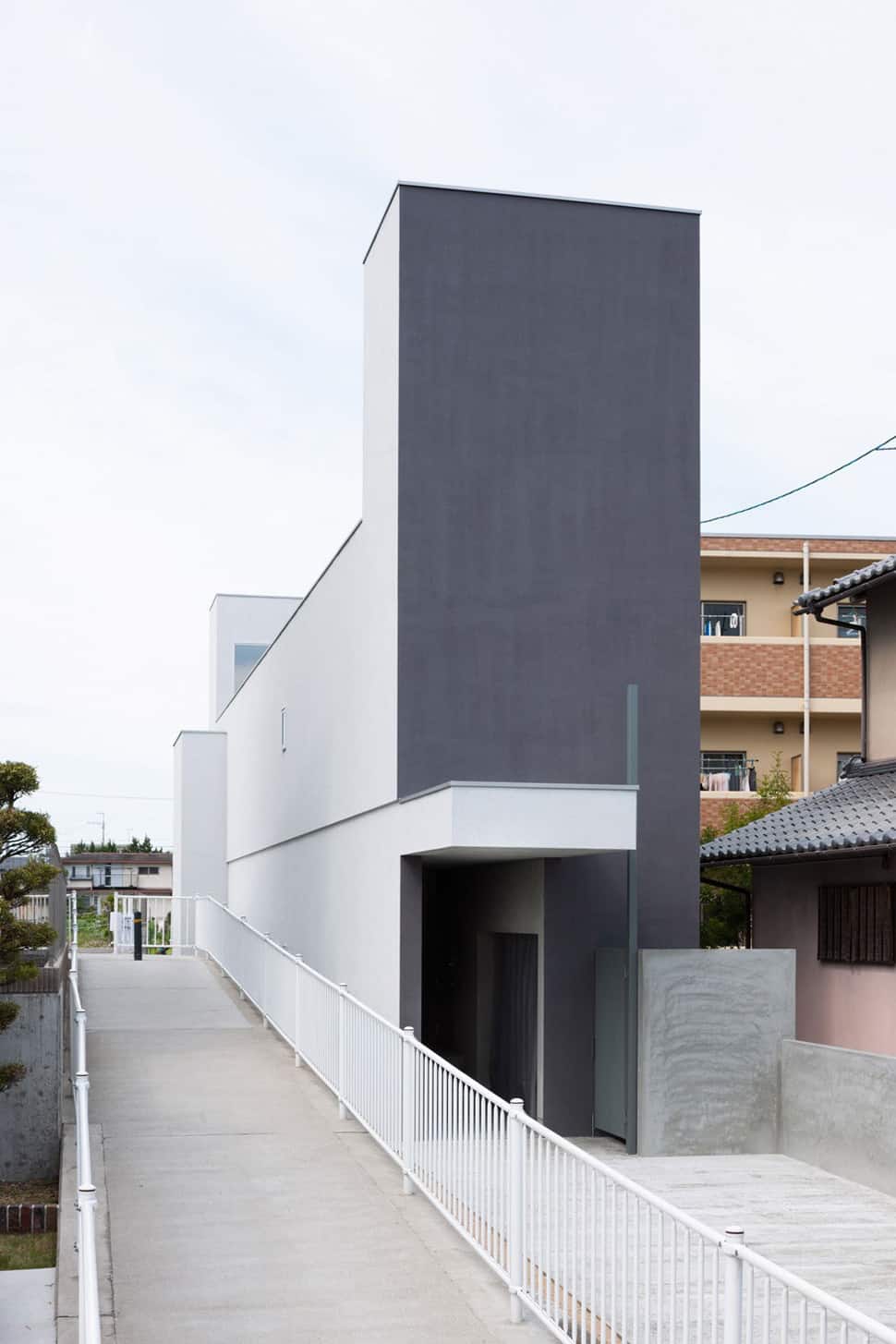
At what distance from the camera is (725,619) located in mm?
36562

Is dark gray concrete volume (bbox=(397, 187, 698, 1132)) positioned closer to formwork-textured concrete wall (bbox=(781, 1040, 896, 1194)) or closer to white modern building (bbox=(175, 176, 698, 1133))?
white modern building (bbox=(175, 176, 698, 1133))

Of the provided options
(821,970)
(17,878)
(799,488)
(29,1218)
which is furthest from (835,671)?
(29,1218)

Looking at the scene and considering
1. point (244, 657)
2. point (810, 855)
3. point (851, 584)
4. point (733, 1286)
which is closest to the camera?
point (733, 1286)

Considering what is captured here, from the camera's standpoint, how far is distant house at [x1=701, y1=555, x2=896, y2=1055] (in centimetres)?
1374

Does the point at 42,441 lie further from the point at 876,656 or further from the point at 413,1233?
the point at 413,1233

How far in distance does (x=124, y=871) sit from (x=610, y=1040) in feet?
164

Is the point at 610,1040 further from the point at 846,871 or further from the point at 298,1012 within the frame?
the point at 846,871

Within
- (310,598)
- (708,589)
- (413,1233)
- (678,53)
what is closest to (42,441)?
(310,598)

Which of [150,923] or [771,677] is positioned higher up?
[771,677]

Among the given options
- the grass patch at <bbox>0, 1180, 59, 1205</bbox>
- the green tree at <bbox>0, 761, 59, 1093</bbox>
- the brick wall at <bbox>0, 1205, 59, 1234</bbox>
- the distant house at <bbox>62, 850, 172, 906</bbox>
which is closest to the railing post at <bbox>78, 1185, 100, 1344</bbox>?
the brick wall at <bbox>0, 1205, 59, 1234</bbox>

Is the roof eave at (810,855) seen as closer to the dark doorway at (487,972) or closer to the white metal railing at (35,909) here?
the dark doorway at (487,972)

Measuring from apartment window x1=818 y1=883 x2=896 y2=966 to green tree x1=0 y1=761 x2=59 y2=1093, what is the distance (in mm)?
7232

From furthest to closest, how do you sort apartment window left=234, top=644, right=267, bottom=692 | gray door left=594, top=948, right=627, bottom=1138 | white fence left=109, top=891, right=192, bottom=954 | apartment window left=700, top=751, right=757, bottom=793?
1. apartment window left=700, top=751, right=757, bottom=793
2. apartment window left=234, top=644, right=267, bottom=692
3. white fence left=109, top=891, right=192, bottom=954
4. gray door left=594, top=948, right=627, bottom=1138

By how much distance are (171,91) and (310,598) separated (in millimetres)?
5961
